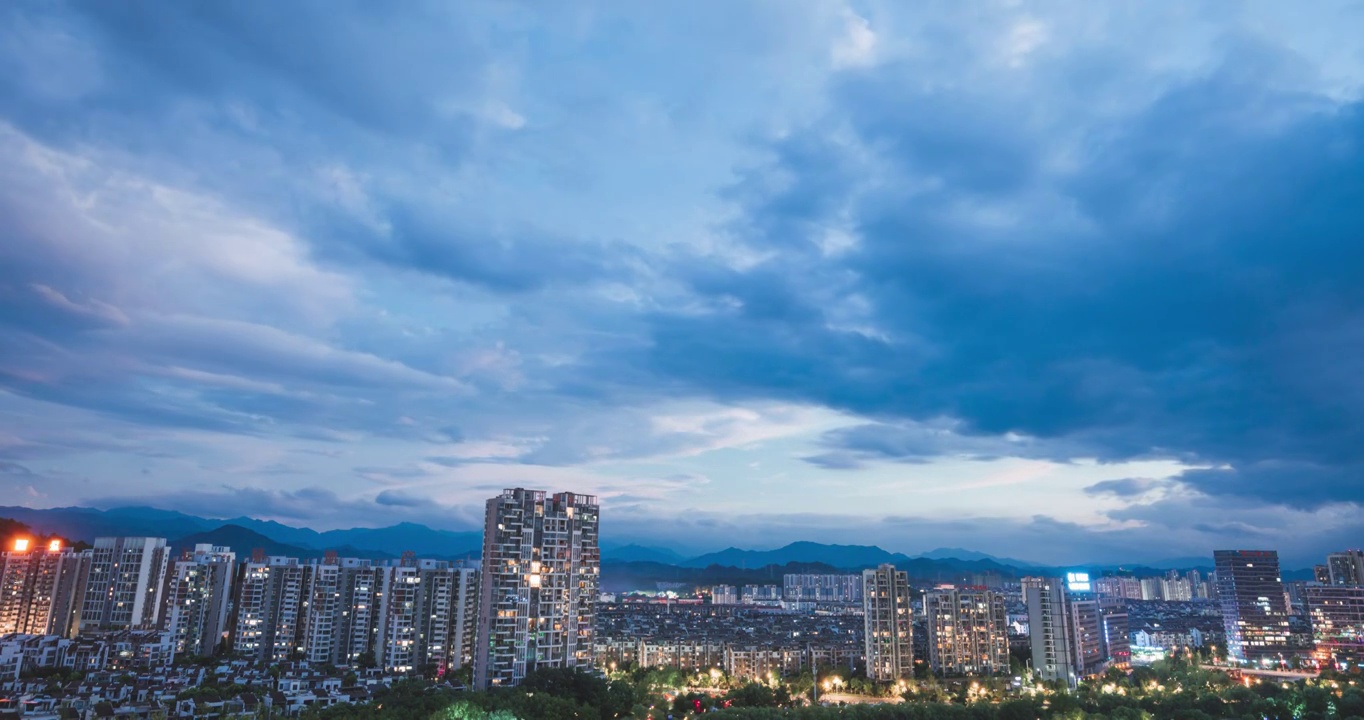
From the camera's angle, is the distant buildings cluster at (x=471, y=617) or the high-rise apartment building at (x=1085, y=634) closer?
the distant buildings cluster at (x=471, y=617)

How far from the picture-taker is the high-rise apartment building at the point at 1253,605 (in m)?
74.2

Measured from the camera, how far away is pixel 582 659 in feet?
132

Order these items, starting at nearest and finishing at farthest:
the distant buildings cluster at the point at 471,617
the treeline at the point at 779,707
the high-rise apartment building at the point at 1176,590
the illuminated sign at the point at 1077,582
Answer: the treeline at the point at 779,707, the distant buildings cluster at the point at 471,617, the illuminated sign at the point at 1077,582, the high-rise apartment building at the point at 1176,590

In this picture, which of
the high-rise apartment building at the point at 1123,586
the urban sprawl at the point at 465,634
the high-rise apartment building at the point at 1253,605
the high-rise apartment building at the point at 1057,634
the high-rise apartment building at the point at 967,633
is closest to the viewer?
the urban sprawl at the point at 465,634

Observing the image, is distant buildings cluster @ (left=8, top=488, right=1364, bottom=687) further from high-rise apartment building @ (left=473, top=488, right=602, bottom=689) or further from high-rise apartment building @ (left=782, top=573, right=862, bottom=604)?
high-rise apartment building @ (left=782, top=573, right=862, bottom=604)

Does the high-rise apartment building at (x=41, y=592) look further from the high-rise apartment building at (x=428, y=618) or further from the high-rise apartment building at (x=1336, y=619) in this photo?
the high-rise apartment building at (x=1336, y=619)

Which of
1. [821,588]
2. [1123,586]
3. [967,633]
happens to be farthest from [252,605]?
[1123,586]

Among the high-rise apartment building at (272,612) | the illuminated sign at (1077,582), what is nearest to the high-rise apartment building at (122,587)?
the high-rise apartment building at (272,612)

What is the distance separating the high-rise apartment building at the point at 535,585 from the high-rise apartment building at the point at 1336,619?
65326mm

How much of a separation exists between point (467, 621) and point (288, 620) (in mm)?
12754

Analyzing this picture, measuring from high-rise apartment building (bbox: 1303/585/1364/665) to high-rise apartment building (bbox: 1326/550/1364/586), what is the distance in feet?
56.0

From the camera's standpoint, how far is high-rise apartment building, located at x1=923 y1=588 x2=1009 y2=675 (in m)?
56.8

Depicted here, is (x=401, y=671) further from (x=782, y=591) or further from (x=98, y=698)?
(x=782, y=591)

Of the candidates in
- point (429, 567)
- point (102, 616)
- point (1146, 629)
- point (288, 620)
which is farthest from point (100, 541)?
point (1146, 629)
